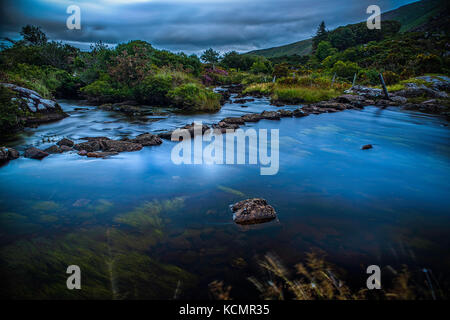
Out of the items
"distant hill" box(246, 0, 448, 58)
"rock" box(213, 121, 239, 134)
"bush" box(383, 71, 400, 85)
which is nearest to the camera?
"rock" box(213, 121, 239, 134)

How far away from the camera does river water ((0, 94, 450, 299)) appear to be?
3189mm

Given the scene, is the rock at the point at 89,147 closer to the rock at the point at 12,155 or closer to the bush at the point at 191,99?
the rock at the point at 12,155

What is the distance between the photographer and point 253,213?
14.6 feet

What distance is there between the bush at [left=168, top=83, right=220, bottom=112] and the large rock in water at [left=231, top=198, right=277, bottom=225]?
15578 millimetres

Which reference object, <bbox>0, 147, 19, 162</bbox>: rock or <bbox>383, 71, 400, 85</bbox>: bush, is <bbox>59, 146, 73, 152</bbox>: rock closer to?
<bbox>0, 147, 19, 162</bbox>: rock

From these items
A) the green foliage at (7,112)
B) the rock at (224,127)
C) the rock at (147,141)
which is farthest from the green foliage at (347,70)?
the green foliage at (7,112)

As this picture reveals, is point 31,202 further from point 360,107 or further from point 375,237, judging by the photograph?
point 360,107

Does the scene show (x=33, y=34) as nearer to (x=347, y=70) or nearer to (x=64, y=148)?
(x=64, y=148)

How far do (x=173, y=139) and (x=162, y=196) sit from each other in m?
5.59

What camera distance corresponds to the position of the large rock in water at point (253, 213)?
4.37 metres

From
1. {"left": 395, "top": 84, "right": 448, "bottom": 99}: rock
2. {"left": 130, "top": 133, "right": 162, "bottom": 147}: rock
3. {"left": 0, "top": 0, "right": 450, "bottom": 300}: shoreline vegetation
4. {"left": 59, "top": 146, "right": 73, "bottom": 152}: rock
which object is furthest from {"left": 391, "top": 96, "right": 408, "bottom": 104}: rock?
{"left": 59, "top": 146, "right": 73, "bottom": 152}: rock

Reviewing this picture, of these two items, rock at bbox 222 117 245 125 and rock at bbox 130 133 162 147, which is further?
rock at bbox 222 117 245 125
